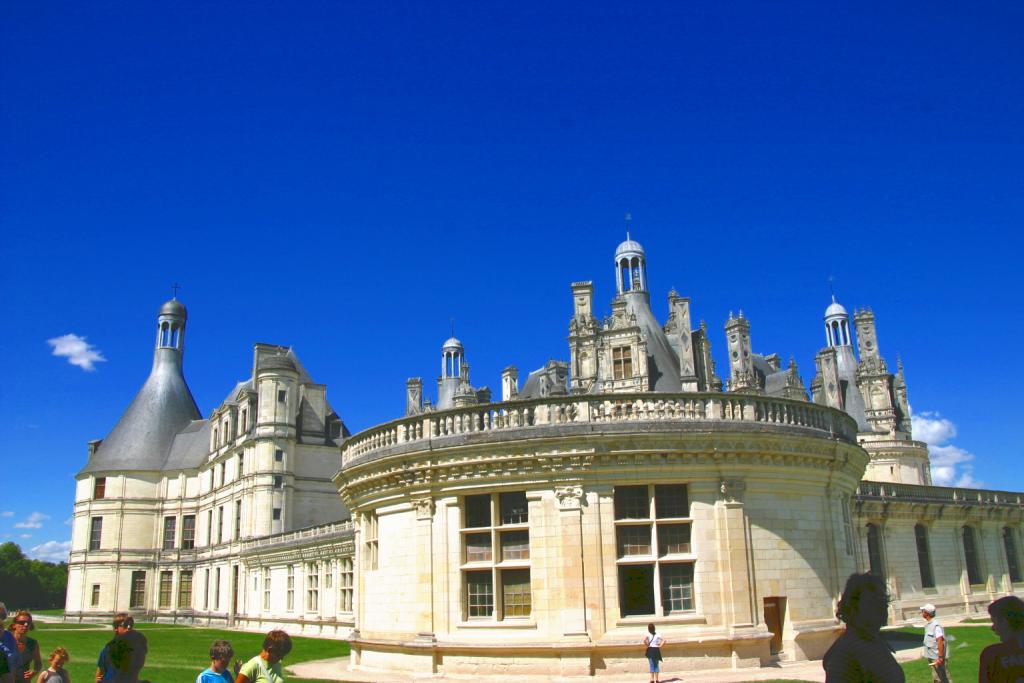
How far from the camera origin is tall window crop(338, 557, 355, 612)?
35500 mm

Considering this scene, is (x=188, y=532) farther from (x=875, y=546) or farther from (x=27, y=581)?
(x=875, y=546)

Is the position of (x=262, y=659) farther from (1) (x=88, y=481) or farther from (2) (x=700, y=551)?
(1) (x=88, y=481)

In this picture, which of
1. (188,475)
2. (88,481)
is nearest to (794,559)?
(188,475)

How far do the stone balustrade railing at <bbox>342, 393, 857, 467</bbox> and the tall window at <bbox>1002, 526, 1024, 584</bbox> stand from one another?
32.4 metres

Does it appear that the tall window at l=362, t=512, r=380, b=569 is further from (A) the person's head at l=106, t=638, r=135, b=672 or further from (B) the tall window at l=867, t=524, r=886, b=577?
(B) the tall window at l=867, t=524, r=886, b=577

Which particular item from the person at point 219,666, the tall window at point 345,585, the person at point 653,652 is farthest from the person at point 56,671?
the tall window at point 345,585

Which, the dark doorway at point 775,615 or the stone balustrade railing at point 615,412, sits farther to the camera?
the dark doorway at point 775,615

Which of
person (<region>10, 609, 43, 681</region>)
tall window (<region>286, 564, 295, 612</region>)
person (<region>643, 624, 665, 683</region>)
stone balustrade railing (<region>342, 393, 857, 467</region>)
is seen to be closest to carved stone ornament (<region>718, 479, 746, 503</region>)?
stone balustrade railing (<region>342, 393, 857, 467</region>)

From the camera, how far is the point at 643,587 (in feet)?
53.2

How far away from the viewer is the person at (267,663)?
7.37m

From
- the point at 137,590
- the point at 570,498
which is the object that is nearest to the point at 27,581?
the point at 137,590

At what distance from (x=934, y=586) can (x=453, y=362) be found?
43.8 meters

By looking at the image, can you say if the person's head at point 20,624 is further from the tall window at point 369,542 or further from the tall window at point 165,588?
the tall window at point 165,588

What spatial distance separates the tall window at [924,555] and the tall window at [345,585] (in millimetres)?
25577
